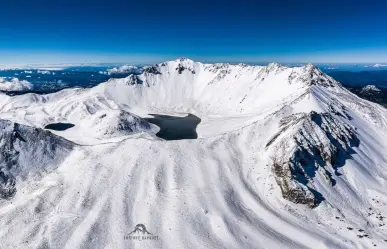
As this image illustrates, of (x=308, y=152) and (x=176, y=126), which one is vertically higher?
(x=308, y=152)

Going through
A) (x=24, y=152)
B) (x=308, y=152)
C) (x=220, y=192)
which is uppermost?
(x=308, y=152)

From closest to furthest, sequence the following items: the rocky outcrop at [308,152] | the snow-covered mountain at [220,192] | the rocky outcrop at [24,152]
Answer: the snow-covered mountain at [220,192]
the rocky outcrop at [308,152]
the rocky outcrop at [24,152]

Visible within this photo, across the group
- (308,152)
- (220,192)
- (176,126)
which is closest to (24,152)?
(220,192)

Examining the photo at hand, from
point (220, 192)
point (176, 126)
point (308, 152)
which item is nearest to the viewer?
point (220, 192)

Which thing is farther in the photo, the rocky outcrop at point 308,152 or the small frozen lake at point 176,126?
the small frozen lake at point 176,126

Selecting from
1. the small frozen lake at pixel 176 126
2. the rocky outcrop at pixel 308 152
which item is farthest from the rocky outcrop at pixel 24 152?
the rocky outcrop at pixel 308 152

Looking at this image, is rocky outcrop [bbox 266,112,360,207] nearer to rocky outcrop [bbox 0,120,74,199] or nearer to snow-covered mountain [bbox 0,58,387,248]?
snow-covered mountain [bbox 0,58,387,248]

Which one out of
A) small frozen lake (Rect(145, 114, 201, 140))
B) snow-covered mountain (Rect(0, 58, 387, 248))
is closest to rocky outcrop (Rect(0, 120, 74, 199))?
snow-covered mountain (Rect(0, 58, 387, 248))

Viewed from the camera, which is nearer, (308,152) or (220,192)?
(220,192)

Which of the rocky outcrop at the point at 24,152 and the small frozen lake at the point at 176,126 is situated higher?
the rocky outcrop at the point at 24,152

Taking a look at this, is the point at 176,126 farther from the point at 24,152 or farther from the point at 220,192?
the point at 220,192

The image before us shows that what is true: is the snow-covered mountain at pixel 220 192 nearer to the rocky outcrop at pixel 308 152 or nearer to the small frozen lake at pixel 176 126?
the rocky outcrop at pixel 308 152
